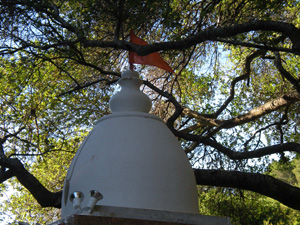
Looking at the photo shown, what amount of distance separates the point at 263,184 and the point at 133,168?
306 cm

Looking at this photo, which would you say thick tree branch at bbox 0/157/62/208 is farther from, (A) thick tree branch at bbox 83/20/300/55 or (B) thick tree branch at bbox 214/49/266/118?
(B) thick tree branch at bbox 214/49/266/118

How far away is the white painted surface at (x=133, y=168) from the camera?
3.29 meters

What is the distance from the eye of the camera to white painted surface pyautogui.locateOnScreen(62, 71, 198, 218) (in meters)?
3.29

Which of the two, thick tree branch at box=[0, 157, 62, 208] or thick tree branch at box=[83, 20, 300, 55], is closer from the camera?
thick tree branch at box=[83, 20, 300, 55]

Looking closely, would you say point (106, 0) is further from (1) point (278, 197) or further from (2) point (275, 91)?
(2) point (275, 91)

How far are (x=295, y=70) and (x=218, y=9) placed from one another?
371 centimetres

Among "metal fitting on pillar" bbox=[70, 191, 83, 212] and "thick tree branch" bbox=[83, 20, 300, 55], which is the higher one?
"thick tree branch" bbox=[83, 20, 300, 55]

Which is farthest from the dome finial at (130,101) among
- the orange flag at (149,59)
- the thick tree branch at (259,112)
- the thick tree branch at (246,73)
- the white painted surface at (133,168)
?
the thick tree branch at (246,73)

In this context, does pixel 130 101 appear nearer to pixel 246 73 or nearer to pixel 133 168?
pixel 133 168

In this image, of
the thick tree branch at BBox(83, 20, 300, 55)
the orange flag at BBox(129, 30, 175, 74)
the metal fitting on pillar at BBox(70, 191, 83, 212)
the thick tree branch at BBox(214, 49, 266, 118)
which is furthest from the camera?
the thick tree branch at BBox(214, 49, 266, 118)

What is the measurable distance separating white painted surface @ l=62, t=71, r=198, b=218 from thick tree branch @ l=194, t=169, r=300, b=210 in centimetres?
226

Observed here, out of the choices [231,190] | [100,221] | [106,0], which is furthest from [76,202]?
[231,190]

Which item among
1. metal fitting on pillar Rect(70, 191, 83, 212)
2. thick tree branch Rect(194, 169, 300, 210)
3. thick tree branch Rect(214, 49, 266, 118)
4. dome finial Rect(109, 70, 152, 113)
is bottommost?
metal fitting on pillar Rect(70, 191, 83, 212)

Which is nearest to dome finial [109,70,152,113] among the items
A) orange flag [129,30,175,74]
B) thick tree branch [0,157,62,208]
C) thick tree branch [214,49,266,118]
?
orange flag [129,30,175,74]
